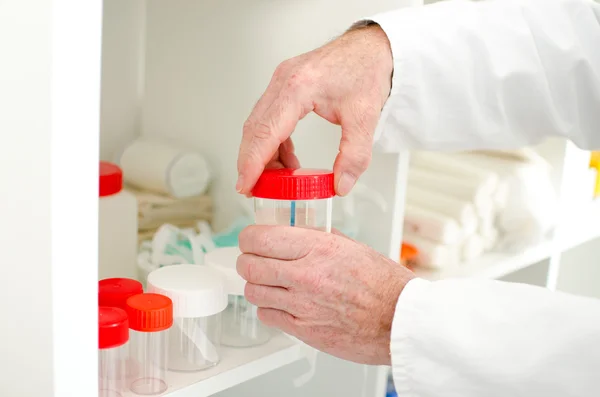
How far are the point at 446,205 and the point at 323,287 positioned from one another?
1.61 feet

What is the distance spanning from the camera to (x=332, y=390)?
0.86 meters

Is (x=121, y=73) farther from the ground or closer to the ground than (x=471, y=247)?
farther from the ground

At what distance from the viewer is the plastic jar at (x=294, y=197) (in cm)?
56

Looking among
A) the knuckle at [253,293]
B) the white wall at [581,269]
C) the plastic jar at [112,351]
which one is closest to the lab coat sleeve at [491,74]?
the knuckle at [253,293]

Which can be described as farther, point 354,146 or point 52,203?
point 354,146

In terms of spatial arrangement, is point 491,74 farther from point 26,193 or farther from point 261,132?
point 26,193

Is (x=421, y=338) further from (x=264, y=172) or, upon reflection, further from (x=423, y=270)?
(x=423, y=270)

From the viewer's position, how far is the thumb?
60 centimetres

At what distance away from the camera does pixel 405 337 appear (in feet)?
1.93

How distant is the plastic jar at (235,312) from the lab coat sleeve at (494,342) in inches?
7.0

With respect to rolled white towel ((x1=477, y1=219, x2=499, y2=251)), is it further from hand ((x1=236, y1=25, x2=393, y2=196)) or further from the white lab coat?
hand ((x1=236, y1=25, x2=393, y2=196))

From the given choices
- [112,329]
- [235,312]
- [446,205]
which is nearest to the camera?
[112,329]

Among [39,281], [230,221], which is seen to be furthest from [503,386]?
[230,221]

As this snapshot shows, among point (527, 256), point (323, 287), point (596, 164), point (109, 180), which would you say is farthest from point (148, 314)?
point (596, 164)
